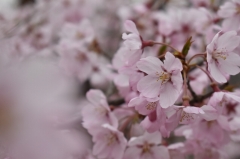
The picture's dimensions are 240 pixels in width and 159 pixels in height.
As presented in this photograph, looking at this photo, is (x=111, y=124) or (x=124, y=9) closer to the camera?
(x=111, y=124)

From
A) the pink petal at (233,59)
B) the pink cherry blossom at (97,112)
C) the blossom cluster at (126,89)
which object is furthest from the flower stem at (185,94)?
the pink cherry blossom at (97,112)

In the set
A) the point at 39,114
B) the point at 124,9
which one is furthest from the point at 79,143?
the point at 124,9

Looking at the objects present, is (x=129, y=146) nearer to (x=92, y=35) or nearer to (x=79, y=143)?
(x=79, y=143)

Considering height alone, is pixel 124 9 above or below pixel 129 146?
below

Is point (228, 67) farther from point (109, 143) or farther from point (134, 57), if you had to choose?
point (109, 143)

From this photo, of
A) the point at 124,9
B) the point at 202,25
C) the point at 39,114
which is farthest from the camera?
the point at 124,9

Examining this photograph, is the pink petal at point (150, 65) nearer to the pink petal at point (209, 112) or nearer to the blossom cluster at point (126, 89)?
the blossom cluster at point (126, 89)
